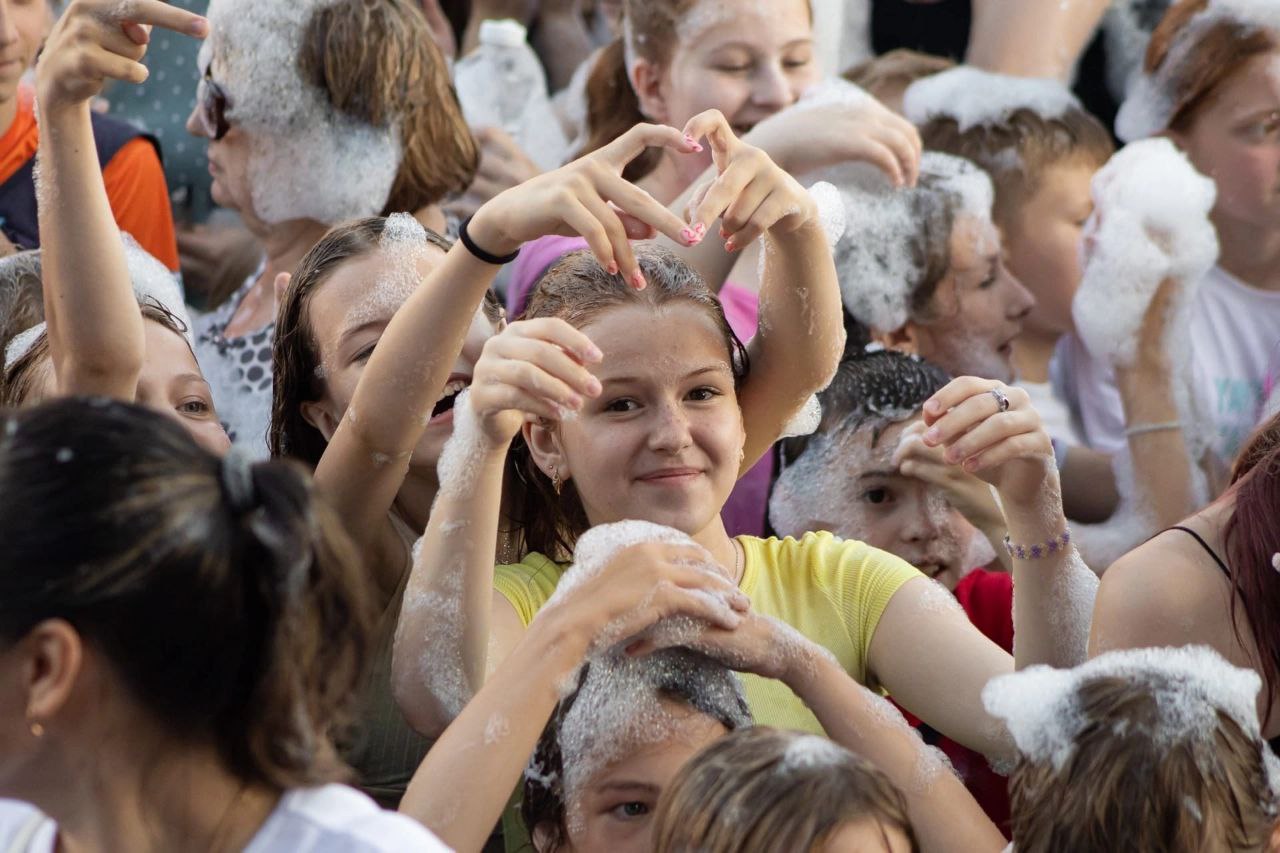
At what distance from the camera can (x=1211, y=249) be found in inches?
120

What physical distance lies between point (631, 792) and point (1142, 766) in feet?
1.71

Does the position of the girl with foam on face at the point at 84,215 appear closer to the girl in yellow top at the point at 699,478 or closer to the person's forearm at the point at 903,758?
the girl in yellow top at the point at 699,478

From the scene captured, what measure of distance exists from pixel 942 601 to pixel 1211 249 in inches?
54.7

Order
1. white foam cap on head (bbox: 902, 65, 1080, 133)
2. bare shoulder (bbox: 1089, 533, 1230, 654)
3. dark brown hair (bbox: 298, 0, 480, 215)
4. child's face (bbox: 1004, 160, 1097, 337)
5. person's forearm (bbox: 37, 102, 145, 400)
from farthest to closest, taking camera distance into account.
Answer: white foam cap on head (bbox: 902, 65, 1080, 133) → child's face (bbox: 1004, 160, 1097, 337) → dark brown hair (bbox: 298, 0, 480, 215) → person's forearm (bbox: 37, 102, 145, 400) → bare shoulder (bbox: 1089, 533, 1230, 654)

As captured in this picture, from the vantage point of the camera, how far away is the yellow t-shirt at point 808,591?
1.92 meters

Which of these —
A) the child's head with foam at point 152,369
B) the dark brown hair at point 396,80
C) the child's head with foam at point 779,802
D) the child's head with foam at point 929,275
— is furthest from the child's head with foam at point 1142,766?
the dark brown hair at point 396,80

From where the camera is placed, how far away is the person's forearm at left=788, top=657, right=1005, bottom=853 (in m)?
1.69

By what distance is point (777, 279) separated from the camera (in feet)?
6.57

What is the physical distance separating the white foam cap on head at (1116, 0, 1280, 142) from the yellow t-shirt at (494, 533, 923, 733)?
1.62 meters

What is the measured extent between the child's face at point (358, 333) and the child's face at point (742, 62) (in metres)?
0.99

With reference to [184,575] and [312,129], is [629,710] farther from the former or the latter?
[312,129]

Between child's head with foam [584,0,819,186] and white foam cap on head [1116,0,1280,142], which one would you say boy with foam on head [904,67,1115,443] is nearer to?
white foam cap on head [1116,0,1280,142]

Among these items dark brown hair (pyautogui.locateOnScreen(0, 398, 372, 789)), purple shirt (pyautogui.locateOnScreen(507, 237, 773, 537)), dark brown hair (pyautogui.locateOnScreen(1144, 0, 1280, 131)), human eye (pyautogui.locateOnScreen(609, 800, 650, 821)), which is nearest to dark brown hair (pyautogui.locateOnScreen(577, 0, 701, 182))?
purple shirt (pyautogui.locateOnScreen(507, 237, 773, 537))

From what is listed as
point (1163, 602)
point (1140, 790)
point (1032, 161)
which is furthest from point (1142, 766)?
point (1032, 161)
